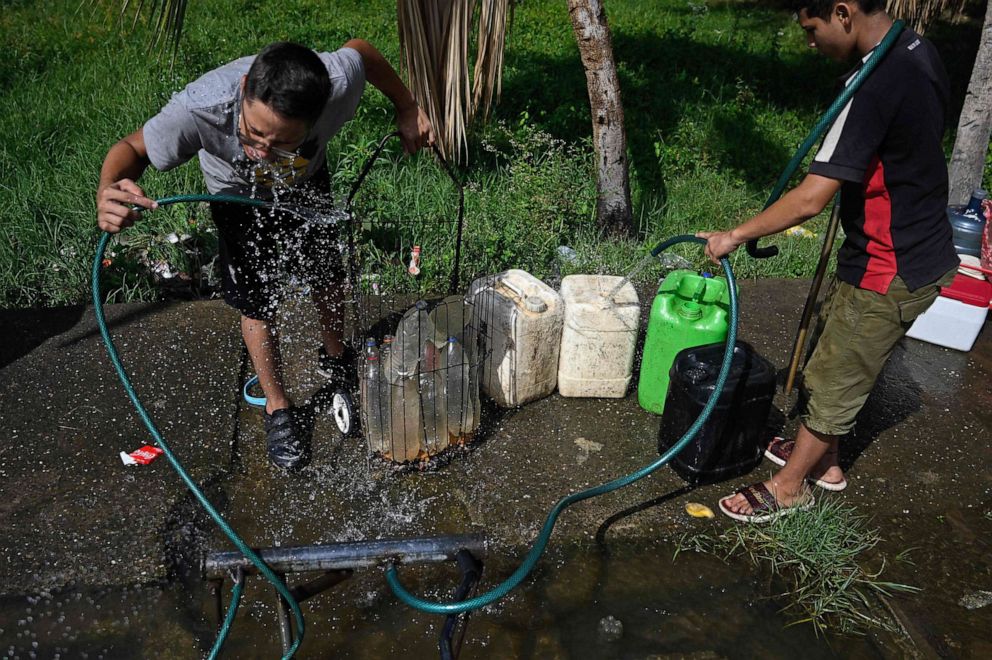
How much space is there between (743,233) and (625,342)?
1.05 metres

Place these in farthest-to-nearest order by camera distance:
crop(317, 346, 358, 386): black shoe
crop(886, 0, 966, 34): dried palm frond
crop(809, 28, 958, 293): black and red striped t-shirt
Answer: crop(886, 0, 966, 34): dried palm frond < crop(317, 346, 358, 386): black shoe < crop(809, 28, 958, 293): black and red striped t-shirt

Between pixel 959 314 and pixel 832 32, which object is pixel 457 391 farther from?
pixel 959 314

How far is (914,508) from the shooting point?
312 centimetres

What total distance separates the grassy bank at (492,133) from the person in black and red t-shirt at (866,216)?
2073 mm

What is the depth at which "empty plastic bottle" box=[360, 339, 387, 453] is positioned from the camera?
3.02m

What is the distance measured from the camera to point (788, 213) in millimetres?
2441

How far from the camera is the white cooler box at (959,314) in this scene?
165 inches

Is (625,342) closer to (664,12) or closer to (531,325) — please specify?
(531,325)

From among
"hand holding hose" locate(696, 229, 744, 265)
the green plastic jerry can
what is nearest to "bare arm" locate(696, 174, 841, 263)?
"hand holding hose" locate(696, 229, 744, 265)

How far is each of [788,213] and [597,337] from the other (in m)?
1.21

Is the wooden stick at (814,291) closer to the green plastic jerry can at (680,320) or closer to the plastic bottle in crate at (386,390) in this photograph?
the green plastic jerry can at (680,320)

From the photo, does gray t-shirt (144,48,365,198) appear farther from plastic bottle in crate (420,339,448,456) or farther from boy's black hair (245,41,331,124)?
plastic bottle in crate (420,339,448,456)

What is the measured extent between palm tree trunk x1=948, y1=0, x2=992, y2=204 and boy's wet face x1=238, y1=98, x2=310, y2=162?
488 centimetres

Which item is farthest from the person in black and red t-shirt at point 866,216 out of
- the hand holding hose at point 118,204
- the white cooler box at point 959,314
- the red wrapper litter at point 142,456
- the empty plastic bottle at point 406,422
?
the red wrapper litter at point 142,456
